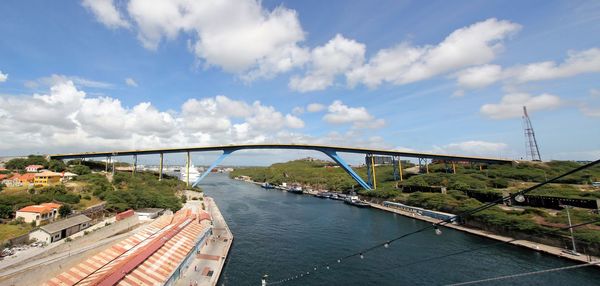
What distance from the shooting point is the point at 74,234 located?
2414 centimetres

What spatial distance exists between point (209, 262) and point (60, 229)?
1236 cm

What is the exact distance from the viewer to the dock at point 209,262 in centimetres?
1822

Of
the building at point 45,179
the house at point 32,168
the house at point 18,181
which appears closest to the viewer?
the house at point 18,181

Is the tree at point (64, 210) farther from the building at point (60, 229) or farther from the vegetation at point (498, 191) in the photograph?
the vegetation at point (498, 191)

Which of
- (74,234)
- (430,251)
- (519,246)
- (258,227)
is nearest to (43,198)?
(74,234)

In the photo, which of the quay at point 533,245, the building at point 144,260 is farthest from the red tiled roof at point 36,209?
the quay at point 533,245

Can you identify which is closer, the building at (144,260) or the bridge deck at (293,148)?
the building at (144,260)

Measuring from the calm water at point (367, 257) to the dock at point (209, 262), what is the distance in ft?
2.28

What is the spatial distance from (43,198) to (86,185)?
33.4 feet

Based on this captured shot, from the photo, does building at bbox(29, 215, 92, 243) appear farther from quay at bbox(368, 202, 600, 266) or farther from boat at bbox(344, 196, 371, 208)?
boat at bbox(344, 196, 371, 208)

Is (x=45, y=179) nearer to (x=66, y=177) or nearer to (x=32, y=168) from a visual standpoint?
(x=66, y=177)

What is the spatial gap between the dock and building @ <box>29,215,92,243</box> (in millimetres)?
10929

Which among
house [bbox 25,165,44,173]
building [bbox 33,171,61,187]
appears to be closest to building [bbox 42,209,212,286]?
building [bbox 33,171,61,187]

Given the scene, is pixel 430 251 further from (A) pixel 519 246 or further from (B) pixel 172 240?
(B) pixel 172 240
